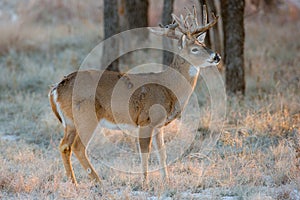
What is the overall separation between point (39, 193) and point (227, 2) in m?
6.23

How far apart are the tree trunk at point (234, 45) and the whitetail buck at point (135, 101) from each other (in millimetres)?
3580

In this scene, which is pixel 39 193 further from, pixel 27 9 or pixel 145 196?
pixel 27 9

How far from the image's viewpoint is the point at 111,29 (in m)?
12.9

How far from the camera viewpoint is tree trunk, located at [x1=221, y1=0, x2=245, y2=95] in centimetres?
1145

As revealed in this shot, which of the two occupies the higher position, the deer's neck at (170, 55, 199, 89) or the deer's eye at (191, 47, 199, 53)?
the deer's eye at (191, 47, 199, 53)

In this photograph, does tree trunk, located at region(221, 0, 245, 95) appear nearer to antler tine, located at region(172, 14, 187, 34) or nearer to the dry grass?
the dry grass

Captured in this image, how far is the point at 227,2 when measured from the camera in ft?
38.0

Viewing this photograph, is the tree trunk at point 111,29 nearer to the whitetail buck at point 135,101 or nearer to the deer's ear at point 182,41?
the whitetail buck at point 135,101

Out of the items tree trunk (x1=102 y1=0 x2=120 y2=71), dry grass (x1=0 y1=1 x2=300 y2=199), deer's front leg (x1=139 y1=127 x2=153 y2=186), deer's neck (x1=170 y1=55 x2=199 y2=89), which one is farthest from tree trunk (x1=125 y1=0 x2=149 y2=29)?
deer's front leg (x1=139 y1=127 x2=153 y2=186)

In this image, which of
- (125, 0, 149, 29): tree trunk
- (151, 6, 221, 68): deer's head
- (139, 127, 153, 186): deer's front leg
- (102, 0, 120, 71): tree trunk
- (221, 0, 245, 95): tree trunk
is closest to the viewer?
(139, 127, 153, 186): deer's front leg

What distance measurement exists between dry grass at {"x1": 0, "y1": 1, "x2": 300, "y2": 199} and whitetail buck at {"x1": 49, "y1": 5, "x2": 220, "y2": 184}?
0.40 m

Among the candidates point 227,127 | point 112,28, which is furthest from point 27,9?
point 227,127

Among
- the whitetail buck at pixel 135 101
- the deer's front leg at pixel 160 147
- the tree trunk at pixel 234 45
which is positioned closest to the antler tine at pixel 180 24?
the whitetail buck at pixel 135 101

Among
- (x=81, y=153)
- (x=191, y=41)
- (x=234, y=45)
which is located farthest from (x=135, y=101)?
(x=234, y=45)
